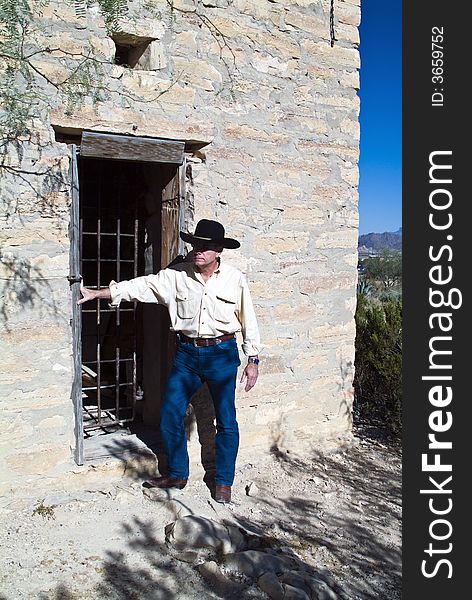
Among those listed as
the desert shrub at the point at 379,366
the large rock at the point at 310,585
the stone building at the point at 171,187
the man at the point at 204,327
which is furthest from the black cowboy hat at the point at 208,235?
the desert shrub at the point at 379,366

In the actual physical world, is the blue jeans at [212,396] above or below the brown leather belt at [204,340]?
below

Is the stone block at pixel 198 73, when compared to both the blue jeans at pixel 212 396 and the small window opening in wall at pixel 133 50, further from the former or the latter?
the blue jeans at pixel 212 396

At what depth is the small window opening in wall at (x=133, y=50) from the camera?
4.34m

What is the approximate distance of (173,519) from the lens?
4.08m

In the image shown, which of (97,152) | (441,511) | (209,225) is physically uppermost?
(97,152)

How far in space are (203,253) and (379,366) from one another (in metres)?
3.25

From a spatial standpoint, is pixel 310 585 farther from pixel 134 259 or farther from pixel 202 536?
pixel 134 259

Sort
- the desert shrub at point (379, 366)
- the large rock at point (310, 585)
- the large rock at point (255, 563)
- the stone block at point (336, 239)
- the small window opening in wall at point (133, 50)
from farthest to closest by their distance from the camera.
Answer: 1. the desert shrub at point (379, 366)
2. the stone block at point (336, 239)
3. the small window opening in wall at point (133, 50)
4. the large rock at point (255, 563)
5. the large rock at point (310, 585)

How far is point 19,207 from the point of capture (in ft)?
13.2

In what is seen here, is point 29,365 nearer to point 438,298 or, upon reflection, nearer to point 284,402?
point 284,402

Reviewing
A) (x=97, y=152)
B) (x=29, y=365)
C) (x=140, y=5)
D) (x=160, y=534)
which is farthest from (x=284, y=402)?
(x=140, y=5)

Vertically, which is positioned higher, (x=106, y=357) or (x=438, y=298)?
(x=438, y=298)

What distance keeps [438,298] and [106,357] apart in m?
3.70

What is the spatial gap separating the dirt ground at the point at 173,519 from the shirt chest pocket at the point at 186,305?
3.82 feet
